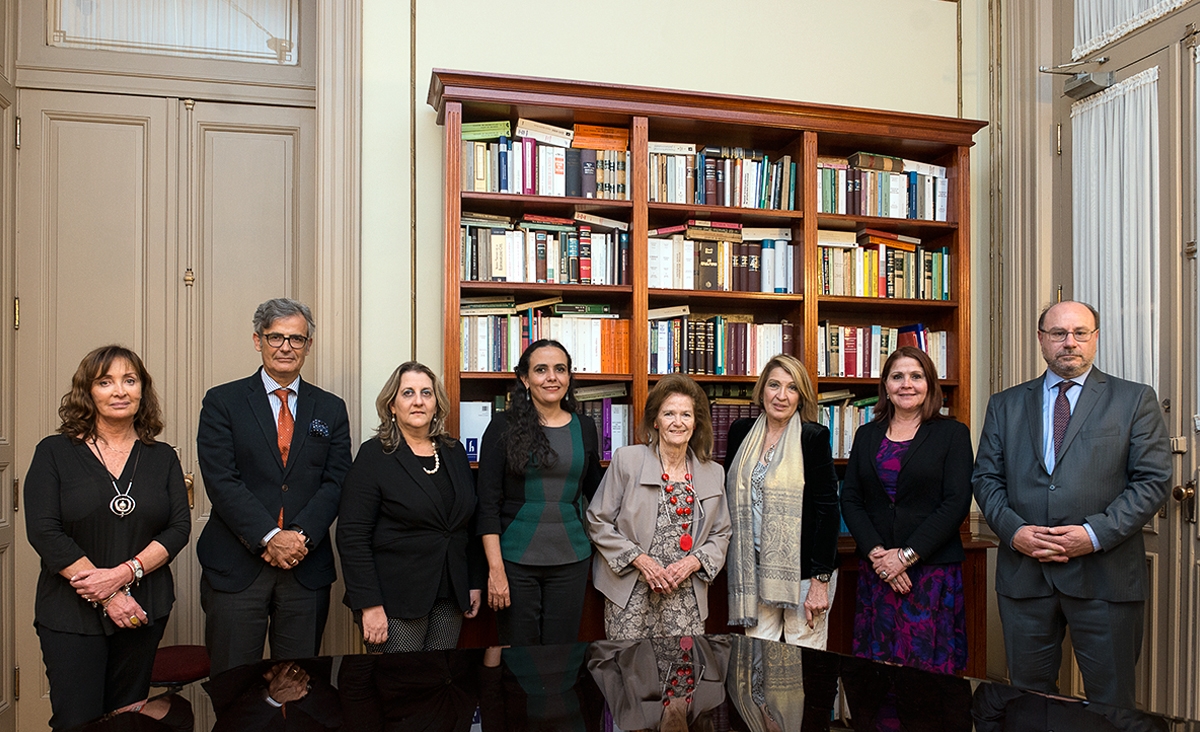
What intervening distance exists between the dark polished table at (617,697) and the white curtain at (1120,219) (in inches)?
92.4

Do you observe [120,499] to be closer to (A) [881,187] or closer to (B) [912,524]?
(B) [912,524]

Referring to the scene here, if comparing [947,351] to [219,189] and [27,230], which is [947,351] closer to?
[219,189]

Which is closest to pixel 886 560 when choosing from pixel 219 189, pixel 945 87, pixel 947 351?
pixel 947 351

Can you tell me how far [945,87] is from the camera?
15.1 ft

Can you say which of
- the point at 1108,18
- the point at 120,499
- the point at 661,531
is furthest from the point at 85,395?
the point at 1108,18

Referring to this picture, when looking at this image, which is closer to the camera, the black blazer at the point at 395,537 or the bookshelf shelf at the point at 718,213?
the black blazer at the point at 395,537

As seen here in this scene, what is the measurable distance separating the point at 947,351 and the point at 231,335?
3.23 metres

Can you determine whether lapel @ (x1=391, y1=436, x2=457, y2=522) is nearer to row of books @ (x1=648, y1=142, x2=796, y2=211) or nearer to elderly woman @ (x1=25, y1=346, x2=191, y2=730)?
elderly woman @ (x1=25, y1=346, x2=191, y2=730)

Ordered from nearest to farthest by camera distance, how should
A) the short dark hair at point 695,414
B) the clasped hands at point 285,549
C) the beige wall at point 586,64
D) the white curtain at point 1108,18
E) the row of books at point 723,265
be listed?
1. the clasped hands at point 285,549
2. the short dark hair at point 695,414
3. the white curtain at point 1108,18
4. the beige wall at point 586,64
5. the row of books at point 723,265

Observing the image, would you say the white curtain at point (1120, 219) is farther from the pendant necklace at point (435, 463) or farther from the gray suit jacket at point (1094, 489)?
the pendant necklace at point (435, 463)

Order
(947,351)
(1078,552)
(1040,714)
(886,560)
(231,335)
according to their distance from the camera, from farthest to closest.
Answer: (947,351), (231,335), (886,560), (1078,552), (1040,714)

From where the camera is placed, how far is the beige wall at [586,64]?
12.9 feet

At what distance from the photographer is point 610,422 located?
3.95 meters

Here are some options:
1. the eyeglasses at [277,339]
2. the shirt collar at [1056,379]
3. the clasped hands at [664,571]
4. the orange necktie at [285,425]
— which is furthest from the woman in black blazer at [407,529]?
the shirt collar at [1056,379]
